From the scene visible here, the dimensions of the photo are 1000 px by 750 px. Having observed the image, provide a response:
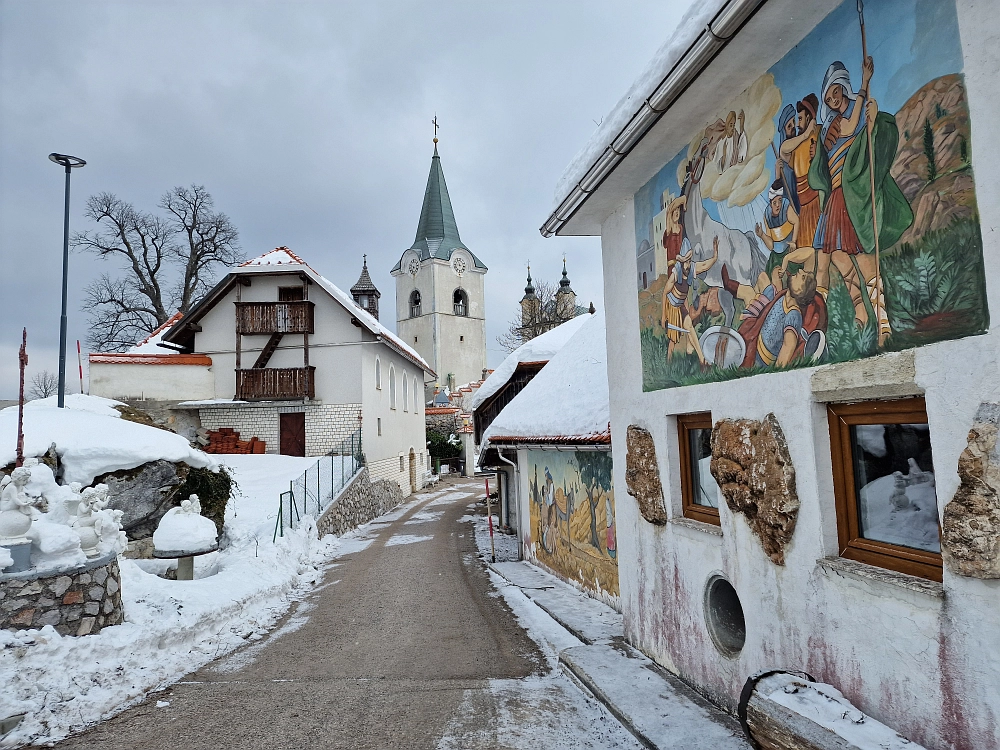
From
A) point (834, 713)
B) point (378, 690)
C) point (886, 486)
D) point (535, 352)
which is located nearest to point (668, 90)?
point (886, 486)

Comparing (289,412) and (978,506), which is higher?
(289,412)

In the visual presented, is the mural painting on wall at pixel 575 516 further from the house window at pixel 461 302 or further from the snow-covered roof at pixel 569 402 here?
the house window at pixel 461 302

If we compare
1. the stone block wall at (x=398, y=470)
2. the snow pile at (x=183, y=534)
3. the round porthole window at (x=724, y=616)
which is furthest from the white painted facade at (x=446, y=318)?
the round porthole window at (x=724, y=616)

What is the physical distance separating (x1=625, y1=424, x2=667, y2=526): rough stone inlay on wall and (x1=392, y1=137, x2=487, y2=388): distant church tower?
2025 inches

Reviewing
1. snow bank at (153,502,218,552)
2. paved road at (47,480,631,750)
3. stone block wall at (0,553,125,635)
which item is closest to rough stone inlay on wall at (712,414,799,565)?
paved road at (47,480,631,750)

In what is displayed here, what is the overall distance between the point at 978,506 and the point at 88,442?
12.2 m

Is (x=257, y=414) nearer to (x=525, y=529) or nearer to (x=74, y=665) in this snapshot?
(x=525, y=529)

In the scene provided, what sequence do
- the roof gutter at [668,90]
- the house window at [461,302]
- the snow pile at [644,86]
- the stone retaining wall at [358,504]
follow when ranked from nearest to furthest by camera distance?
1. the roof gutter at [668,90]
2. the snow pile at [644,86]
3. the stone retaining wall at [358,504]
4. the house window at [461,302]

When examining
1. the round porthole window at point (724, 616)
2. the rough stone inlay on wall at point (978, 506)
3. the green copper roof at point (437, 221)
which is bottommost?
the round porthole window at point (724, 616)

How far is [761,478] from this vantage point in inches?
158

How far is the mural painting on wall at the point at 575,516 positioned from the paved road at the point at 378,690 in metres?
1.31

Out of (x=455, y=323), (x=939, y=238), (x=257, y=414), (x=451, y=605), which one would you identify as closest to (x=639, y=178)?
(x=939, y=238)

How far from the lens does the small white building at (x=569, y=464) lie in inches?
330

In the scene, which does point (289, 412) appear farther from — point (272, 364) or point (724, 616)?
point (724, 616)
